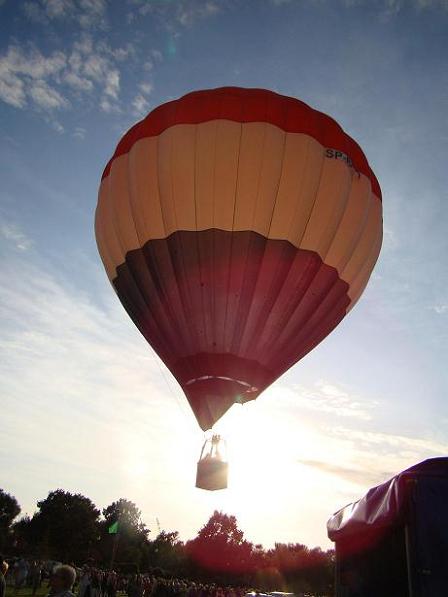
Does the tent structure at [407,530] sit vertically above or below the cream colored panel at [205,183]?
below

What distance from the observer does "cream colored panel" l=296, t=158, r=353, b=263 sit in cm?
942

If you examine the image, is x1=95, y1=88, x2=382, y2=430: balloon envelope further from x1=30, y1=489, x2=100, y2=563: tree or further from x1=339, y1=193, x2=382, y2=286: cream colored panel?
x1=30, y1=489, x2=100, y2=563: tree

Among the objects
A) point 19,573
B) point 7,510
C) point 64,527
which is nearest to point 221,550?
point 64,527

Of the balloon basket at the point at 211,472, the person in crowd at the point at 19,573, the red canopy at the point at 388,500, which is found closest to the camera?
the red canopy at the point at 388,500

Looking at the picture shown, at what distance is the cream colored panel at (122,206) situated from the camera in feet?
32.5

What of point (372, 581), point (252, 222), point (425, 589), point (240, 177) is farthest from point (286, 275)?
point (425, 589)

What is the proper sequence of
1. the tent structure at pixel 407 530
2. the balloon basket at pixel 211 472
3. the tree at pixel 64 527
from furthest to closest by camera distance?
the tree at pixel 64 527 → the balloon basket at pixel 211 472 → the tent structure at pixel 407 530

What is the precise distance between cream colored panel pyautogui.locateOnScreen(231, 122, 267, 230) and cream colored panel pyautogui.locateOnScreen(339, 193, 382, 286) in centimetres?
247

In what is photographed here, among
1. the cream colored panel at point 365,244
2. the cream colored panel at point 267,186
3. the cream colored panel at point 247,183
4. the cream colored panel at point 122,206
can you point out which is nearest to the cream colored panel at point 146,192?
the cream colored panel at point 122,206

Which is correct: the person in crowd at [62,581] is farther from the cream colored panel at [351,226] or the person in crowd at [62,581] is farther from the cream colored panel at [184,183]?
the cream colored panel at [351,226]

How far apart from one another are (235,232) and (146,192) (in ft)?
6.67

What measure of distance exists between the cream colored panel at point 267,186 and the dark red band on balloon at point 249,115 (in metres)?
0.71

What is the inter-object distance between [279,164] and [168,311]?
3.65 meters

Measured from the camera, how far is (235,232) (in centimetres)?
914
